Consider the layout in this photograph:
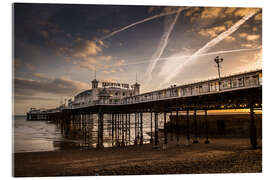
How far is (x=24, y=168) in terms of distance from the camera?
8.35 metres

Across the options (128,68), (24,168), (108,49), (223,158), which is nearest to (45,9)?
(108,49)

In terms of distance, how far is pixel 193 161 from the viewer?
876cm

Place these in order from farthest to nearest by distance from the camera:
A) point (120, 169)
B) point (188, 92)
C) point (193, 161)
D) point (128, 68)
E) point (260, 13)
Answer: point (128, 68) < point (188, 92) < point (260, 13) < point (193, 161) < point (120, 169)

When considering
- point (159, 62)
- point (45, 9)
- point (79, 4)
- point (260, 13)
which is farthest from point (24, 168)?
point (260, 13)

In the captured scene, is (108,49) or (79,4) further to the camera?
(108,49)

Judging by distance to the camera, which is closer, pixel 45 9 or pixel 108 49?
pixel 45 9

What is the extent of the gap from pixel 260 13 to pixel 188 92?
5584 millimetres

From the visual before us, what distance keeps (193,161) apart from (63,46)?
964cm

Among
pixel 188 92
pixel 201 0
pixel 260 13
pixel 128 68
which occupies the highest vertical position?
pixel 201 0

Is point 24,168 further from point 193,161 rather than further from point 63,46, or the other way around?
point 193,161

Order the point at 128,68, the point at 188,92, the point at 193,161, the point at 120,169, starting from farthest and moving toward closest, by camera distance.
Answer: the point at 128,68, the point at 188,92, the point at 193,161, the point at 120,169

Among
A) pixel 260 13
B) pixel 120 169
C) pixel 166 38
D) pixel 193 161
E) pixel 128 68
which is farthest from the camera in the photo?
pixel 128 68

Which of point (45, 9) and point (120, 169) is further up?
point (45, 9)

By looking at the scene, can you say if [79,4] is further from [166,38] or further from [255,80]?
[255,80]
